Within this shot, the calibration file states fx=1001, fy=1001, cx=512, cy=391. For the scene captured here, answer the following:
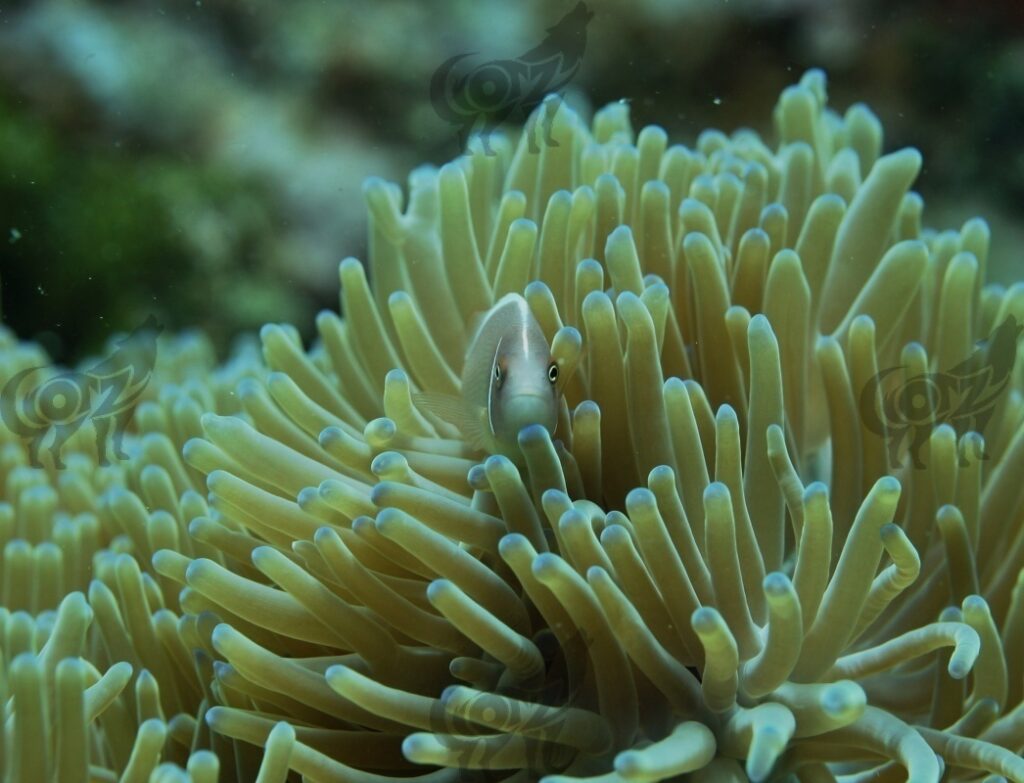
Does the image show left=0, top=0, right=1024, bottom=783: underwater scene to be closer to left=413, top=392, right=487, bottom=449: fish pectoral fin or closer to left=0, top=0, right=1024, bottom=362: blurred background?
left=413, top=392, right=487, bottom=449: fish pectoral fin

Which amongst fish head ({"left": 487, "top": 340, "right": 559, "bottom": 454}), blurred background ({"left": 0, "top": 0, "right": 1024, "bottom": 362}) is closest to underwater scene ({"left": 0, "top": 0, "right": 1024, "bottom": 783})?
fish head ({"left": 487, "top": 340, "right": 559, "bottom": 454})

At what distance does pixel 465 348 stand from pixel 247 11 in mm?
2557

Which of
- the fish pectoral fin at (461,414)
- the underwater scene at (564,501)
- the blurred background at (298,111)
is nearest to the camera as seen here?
the underwater scene at (564,501)

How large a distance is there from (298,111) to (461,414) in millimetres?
2746

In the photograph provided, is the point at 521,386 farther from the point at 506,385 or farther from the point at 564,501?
the point at 564,501

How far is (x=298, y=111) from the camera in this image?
3906 millimetres

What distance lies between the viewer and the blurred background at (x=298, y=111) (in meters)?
3.66

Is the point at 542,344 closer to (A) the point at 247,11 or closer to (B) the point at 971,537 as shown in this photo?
(B) the point at 971,537

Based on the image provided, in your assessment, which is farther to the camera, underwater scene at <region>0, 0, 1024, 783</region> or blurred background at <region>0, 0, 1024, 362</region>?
blurred background at <region>0, 0, 1024, 362</region>

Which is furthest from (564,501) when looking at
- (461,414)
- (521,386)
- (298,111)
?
(298,111)

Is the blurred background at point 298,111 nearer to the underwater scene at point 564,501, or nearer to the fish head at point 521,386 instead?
the underwater scene at point 564,501

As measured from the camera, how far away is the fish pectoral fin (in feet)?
4.86

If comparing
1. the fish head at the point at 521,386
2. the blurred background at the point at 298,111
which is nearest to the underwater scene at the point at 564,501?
the fish head at the point at 521,386

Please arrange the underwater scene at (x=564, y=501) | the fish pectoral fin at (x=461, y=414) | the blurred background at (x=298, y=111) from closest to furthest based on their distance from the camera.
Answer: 1. the underwater scene at (x=564, y=501)
2. the fish pectoral fin at (x=461, y=414)
3. the blurred background at (x=298, y=111)
